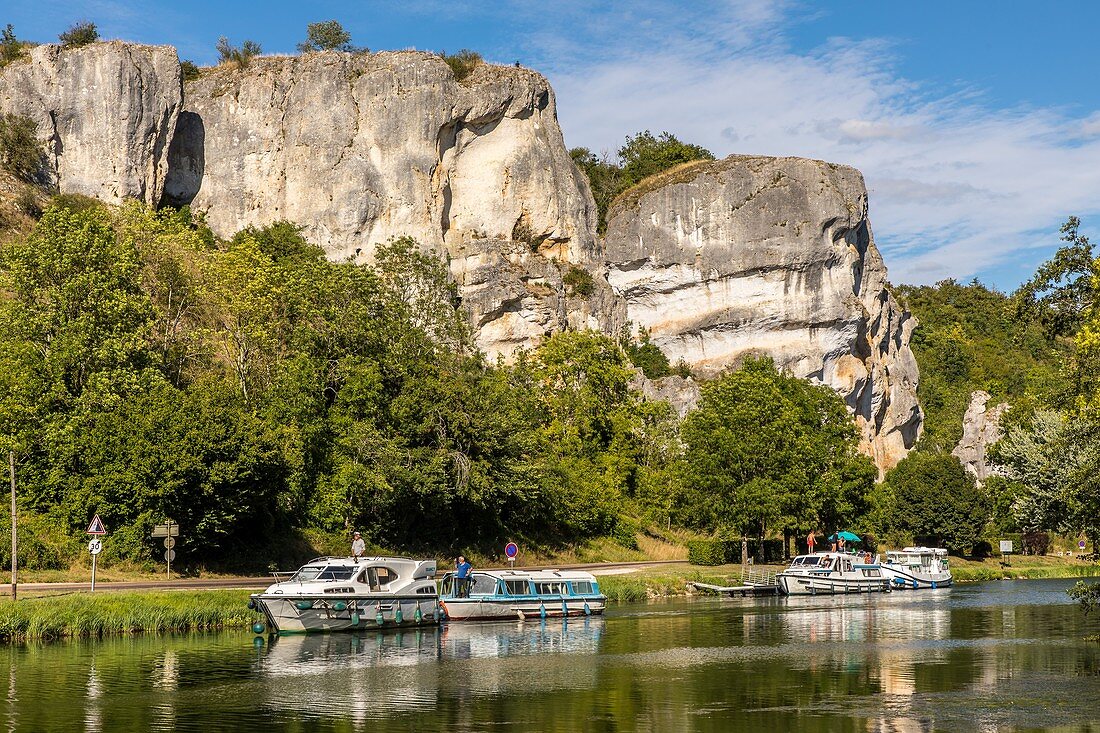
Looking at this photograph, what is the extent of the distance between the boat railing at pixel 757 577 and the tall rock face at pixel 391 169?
46.4m

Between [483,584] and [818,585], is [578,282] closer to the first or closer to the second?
[818,585]

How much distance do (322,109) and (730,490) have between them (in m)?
58.0

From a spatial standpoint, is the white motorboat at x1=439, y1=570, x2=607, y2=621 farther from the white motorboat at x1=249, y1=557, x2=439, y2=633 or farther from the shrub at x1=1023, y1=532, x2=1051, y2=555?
the shrub at x1=1023, y1=532, x2=1051, y2=555

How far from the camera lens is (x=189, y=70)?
11425 centimetres

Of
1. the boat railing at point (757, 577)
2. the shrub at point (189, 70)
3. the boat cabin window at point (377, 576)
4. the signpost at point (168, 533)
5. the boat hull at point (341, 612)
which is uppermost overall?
the shrub at point (189, 70)

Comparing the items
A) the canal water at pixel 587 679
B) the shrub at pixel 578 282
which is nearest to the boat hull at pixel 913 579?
the canal water at pixel 587 679

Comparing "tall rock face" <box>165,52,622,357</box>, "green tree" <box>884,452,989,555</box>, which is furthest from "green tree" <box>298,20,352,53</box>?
"green tree" <box>884,452,989,555</box>

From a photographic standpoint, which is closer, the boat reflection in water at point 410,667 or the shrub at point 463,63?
the boat reflection in water at point 410,667

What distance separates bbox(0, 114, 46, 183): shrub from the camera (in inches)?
3740

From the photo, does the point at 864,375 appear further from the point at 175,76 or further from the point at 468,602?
the point at 468,602

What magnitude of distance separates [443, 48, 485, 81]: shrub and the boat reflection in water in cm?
8233

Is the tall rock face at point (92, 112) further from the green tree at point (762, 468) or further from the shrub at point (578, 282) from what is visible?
the green tree at point (762, 468)

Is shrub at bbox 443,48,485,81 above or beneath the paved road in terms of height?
above

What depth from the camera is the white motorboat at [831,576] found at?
2299 inches
